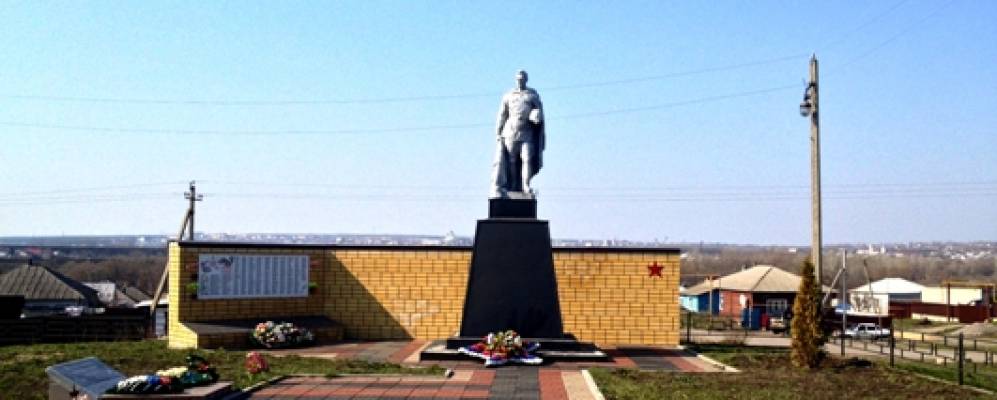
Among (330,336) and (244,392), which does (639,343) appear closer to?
(330,336)

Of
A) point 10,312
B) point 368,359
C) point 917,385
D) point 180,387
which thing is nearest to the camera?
point 180,387

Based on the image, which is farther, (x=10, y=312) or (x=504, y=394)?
(x=10, y=312)

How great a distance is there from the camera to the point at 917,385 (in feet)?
40.6

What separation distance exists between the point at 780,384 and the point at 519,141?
649 cm

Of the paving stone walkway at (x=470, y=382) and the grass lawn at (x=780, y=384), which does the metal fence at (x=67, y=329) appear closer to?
the paving stone walkway at (x=470, y=382)

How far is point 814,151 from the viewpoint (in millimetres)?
16922

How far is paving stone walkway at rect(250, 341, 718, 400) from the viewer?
11164mm

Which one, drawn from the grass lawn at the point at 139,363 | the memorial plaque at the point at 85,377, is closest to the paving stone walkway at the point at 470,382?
the grass lawn at the point at 139,363

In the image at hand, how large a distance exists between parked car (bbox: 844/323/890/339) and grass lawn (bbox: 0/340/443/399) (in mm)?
20184

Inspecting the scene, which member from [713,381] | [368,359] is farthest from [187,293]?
[713,381]

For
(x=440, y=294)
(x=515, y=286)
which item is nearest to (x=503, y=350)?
(x=515, y=286)

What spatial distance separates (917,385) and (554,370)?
15.9 ft

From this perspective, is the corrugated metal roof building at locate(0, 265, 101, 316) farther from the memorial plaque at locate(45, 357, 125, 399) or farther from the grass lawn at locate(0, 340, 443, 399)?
the memorial plaque at locate(45, 357, 125, 399)

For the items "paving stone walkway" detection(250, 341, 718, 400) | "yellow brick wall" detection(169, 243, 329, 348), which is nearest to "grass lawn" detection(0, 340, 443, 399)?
"paving stone walkway" detection(250, 341, 718, 400)
